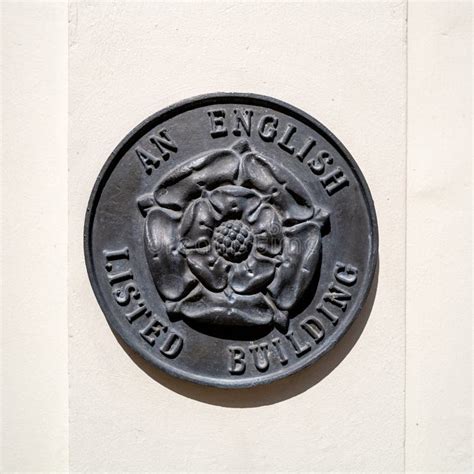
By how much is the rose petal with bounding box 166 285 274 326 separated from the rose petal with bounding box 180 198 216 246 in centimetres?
24

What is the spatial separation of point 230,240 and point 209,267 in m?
0.17

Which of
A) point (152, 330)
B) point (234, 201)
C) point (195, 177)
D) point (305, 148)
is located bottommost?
point (152, 330)

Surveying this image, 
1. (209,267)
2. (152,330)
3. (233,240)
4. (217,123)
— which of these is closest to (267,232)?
(233,240)

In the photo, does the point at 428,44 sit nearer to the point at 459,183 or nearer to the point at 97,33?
the point at 459,183

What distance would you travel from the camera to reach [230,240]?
305cm

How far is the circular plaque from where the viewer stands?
3.04 meters

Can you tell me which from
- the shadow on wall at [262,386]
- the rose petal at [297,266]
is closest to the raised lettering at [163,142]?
the rose petal at [297,266]

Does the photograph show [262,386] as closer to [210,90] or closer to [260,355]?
[260,355]

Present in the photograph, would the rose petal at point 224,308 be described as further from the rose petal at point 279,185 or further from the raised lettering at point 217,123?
the raised lettering at point 217,123

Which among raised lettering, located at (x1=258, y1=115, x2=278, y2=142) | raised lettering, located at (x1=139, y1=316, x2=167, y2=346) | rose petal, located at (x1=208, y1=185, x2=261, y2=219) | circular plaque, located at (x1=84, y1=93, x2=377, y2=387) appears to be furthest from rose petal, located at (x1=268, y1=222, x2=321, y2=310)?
raised lettering, located at (x1=139, y1=316, x2=167, y2=346)

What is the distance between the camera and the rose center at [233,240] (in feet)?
10.0

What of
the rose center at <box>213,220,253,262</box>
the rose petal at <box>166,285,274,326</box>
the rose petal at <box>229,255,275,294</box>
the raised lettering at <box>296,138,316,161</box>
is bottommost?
the rose petal at <box>166,285,274,326</box>

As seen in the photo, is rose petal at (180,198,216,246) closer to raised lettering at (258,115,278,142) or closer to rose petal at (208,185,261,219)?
rose petal at (208,185,261,219)

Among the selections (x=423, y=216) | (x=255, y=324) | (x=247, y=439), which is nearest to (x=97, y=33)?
(x=255, y=324)
